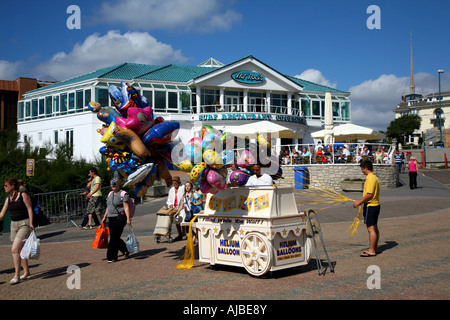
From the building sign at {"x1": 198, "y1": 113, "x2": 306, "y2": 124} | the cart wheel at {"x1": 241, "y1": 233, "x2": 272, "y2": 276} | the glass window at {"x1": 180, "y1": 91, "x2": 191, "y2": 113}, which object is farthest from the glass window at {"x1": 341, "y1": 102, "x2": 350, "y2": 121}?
the cart wheel at {"x1": 241, "y1": 233, "x2": 272, "y2": 276}

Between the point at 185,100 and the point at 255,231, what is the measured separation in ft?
104

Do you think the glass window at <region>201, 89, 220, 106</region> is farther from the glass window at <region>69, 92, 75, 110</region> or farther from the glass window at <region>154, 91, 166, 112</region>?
the glass window at <region>69, 92, 75, 110</region>

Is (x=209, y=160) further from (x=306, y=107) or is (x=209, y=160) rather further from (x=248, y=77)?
(x=306, y=107)

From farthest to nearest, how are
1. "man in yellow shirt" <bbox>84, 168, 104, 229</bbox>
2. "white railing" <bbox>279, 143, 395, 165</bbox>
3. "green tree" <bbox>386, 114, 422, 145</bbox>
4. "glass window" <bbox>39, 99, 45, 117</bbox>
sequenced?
"green tree" <bbox>386, 114, 422, 145</bbox>
"glass window" <bbox>39, 99, 45, 117</bbox>
"white railing" <bbox>279, 143, 395, 165</bbox>
"man in yellow shirt" <bbox>84, 168, 104, 229</bbox>

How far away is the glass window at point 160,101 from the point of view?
36438 millimetres

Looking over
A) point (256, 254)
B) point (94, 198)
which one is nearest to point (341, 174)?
point (94, 198)

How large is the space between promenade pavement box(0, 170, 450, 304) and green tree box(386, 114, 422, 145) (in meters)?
70.6

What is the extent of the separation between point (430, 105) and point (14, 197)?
320ft

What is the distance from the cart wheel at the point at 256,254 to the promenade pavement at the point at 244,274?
187mm

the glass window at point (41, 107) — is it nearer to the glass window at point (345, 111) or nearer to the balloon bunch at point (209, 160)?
the glass window at point (345, 111)

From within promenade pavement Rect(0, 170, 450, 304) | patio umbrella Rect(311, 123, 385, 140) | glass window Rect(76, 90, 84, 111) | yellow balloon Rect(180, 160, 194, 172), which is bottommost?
promenade pavement Rect(0, 170, 450, 304)

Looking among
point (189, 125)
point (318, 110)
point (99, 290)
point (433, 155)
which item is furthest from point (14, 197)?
point (433, 155)

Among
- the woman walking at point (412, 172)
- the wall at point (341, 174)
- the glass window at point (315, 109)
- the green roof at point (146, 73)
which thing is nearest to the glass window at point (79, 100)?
the green roof at point (146, 73)

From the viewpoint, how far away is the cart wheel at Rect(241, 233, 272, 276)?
6.94 metres
